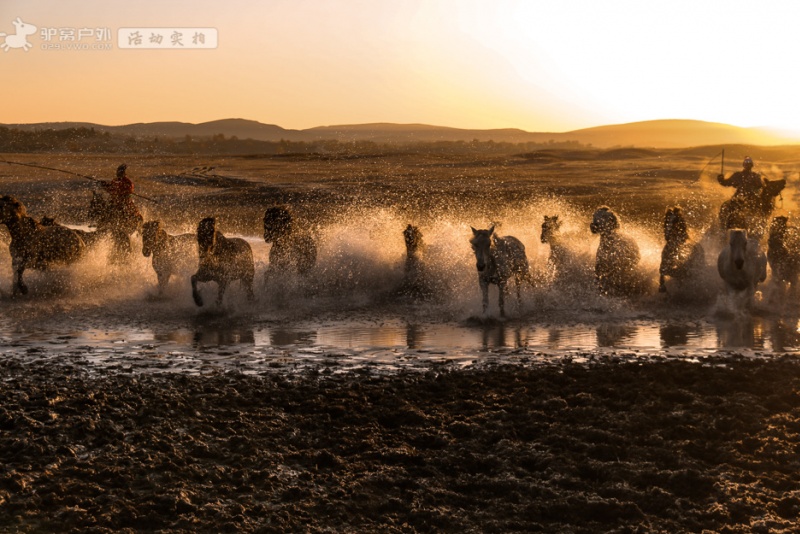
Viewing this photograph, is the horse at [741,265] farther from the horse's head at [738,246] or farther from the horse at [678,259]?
the horse at [678,259]

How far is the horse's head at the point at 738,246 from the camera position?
14172mm

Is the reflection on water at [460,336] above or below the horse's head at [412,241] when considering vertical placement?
below

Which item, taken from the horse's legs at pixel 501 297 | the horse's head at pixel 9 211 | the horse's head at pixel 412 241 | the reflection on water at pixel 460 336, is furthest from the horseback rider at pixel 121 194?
the horse's legs at pixel 501 297

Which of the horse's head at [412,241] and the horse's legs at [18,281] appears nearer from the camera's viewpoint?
the horse's legs at [18,281]

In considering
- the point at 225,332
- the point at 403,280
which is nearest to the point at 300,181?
the point at 403,280

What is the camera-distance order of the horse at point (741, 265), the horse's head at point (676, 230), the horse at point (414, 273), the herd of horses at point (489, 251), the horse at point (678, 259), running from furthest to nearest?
the horse at point (414, 273), the horse's head at point (676, 230), the horse at point (678, 259), the herd of horses at point (489, 251), the horse at point (741, 265)

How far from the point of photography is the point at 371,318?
14859 millimetres

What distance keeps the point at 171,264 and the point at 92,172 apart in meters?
39.3

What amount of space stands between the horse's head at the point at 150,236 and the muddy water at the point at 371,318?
0.68 meters

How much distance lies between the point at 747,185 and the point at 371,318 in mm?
7589

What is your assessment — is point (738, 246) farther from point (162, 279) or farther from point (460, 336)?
point (162, 279)

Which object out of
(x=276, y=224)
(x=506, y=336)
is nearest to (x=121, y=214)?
(x=276, y=224)

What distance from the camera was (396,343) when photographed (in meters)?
12.7

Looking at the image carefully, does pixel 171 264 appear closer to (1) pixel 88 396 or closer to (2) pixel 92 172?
(1) pixel 88 396
